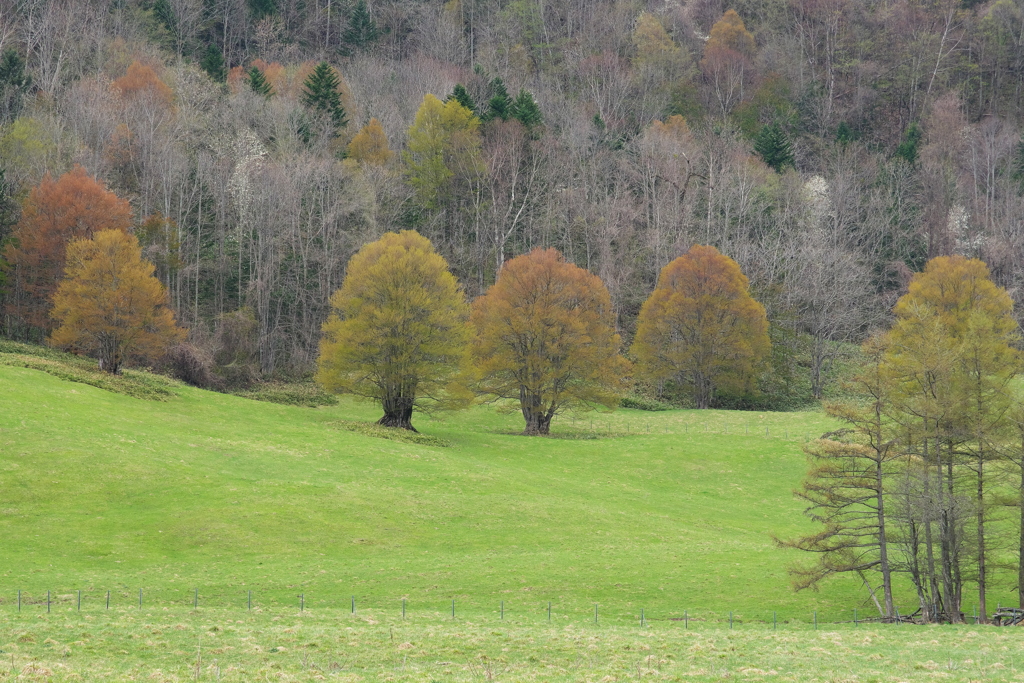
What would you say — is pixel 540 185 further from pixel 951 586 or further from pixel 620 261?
pixel 951 586

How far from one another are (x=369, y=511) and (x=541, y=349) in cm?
2870

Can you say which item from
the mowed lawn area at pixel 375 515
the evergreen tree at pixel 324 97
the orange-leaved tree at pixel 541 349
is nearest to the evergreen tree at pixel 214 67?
the evergreen tree at pixel 324 97

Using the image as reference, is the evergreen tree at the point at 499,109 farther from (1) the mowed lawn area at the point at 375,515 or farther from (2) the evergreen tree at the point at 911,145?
(2) the evergreen tree at the point at 911,145

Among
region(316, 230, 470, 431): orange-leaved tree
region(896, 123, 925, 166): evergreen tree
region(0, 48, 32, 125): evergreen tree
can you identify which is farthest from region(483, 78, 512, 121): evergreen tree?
region(896, 123, 925, 166): evergreen tree

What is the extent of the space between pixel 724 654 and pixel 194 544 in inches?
975

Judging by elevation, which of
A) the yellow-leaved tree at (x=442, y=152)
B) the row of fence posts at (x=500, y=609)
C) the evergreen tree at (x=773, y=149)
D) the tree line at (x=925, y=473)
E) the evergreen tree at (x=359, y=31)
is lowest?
the row of fence posts at (x=500, y=609)

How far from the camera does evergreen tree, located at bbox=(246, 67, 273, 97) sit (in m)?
115

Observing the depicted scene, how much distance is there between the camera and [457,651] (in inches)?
1012

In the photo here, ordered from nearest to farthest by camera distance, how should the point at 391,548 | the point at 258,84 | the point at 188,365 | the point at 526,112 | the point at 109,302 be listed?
1. the point at 391,548
2. the point at 109,302
3. the point at 188,365
4. the point at 526,112
5. the point at 258,84

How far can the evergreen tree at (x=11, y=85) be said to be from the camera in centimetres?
9975

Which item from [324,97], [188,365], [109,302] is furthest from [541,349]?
[324,97]

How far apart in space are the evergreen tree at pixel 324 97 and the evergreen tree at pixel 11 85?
101ft

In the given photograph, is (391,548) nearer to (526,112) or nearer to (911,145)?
(526,112)

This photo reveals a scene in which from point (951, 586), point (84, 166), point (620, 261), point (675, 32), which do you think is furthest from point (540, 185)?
point (951, 586)
